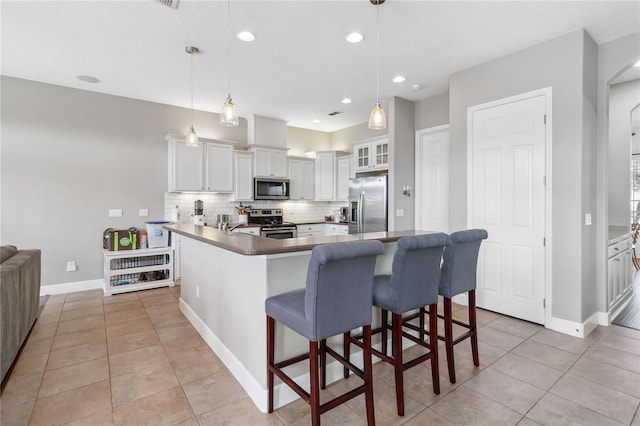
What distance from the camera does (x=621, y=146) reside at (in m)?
4.11

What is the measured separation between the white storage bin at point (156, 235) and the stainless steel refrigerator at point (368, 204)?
10.3 ft

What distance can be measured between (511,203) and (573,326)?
133 centimetres

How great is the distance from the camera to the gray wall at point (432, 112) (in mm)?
4664

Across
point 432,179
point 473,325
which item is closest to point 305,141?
point 432,179

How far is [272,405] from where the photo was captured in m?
1.91

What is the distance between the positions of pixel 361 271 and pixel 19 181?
4.95m

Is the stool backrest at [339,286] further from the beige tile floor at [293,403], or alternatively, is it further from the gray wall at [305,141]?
the gray wall at [305,141]

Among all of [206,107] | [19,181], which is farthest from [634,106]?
[19,181]

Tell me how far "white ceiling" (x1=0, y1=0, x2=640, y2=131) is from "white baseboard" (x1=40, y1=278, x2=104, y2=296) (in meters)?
2.81

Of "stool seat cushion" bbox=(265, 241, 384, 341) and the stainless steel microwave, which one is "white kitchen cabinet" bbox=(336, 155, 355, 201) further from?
"stool seat cushion" bbox=(265, 241, 384, 341)

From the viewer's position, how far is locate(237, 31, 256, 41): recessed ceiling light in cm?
300

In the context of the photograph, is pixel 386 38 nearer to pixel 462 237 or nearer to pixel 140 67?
pixel 462 237

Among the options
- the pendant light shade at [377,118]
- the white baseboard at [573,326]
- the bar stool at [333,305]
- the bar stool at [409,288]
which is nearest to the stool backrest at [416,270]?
the bar stool at [409,288]

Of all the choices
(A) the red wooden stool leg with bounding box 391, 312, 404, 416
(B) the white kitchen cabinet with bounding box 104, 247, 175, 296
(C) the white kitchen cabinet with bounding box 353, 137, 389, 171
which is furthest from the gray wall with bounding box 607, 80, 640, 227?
(B) the white kitchen cabinet with bounding box 104, 247, 175, 296
